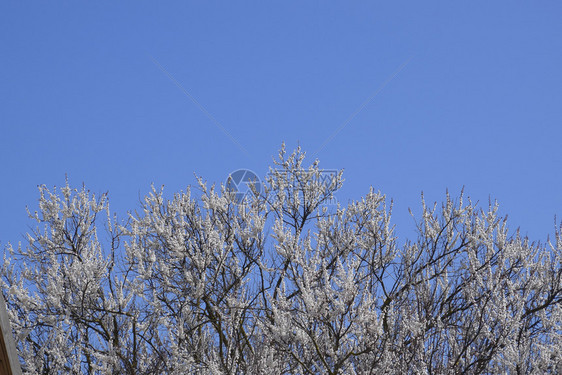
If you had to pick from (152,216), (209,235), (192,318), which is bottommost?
(192,318)

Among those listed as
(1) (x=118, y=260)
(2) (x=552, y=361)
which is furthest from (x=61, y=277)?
(2) (x=552, y=361)

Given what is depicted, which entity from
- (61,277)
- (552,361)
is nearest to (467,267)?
(552,361)

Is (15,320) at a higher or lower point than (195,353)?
higher

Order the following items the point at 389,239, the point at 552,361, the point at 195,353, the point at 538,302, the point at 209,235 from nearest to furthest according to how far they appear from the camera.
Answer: the point at 552,361 → the point at 195,353 → the point at 538,302 → the point at 209,235 → the point at 389,239

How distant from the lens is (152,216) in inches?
542

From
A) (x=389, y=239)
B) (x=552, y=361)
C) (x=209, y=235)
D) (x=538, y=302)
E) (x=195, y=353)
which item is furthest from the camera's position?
(x=389, y=239)

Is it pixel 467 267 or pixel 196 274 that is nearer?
pixel 196 274

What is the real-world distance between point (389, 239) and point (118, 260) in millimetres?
5953

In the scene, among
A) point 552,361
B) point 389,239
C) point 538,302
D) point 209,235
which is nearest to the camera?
point 552,361

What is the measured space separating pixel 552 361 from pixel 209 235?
6.65 meters

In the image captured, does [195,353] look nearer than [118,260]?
Yes

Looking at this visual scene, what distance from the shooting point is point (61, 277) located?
11922mm

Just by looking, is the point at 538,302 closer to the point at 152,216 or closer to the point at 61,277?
the point at 152,216

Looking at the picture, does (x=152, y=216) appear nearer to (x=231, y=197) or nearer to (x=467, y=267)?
(x=231, y=197)
